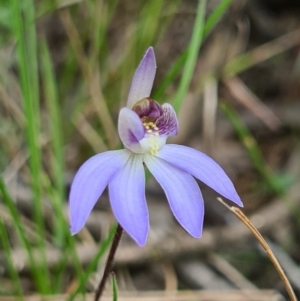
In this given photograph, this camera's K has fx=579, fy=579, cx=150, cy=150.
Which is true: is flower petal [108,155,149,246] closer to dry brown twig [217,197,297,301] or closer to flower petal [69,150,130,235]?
flower petal [69,150,130,235]

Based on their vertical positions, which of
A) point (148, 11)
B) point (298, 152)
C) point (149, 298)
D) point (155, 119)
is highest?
point (148, 11)

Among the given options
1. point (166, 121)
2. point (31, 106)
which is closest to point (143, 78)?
point (166, 121)

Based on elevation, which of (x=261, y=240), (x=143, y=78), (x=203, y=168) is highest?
(x=143, y=78)

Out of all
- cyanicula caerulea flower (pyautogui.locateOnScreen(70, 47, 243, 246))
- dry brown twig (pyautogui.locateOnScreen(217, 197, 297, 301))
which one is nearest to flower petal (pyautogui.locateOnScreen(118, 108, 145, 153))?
cyanicula caerulea flower (pyautogui.locateOnScreen(70, 47, 243, 246))

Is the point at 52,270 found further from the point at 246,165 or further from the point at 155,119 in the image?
the point at 246,165

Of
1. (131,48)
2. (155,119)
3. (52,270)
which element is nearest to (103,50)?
(131,48)

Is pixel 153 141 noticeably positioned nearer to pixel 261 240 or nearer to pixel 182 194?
pixel 182 194

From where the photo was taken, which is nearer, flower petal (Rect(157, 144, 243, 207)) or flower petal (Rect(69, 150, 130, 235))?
flower petal (Rect(69, 150, 130, 235))
